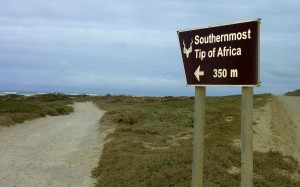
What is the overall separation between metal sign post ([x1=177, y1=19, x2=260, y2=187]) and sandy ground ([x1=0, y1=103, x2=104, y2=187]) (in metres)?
6.42

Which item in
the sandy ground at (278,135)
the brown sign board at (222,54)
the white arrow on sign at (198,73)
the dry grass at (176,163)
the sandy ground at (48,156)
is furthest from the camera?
the sandy ground at (278,135)

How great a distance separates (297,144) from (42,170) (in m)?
9.80

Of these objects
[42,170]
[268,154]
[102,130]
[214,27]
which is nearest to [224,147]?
[268,154]

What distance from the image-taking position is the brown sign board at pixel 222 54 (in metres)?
4.29

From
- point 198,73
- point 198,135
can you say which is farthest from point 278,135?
point 198,73

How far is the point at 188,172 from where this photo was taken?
30.1ft

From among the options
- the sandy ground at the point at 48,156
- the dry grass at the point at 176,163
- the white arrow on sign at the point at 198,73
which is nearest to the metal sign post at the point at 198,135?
the white arrow on sign at the point at 198,73

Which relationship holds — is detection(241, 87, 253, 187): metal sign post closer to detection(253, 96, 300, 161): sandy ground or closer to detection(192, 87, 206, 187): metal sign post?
detection(192, 87, 206, 187): metal sign post

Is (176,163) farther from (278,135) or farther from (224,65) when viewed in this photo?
(278,135)

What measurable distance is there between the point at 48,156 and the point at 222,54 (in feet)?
39.3

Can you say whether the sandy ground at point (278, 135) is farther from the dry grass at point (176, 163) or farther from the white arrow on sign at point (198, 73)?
the white arrow on sign at point (198, 73)

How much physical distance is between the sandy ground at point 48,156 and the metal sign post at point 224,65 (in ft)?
21.1

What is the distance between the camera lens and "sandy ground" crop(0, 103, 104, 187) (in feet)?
37.7

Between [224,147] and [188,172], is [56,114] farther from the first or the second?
[188,172]
